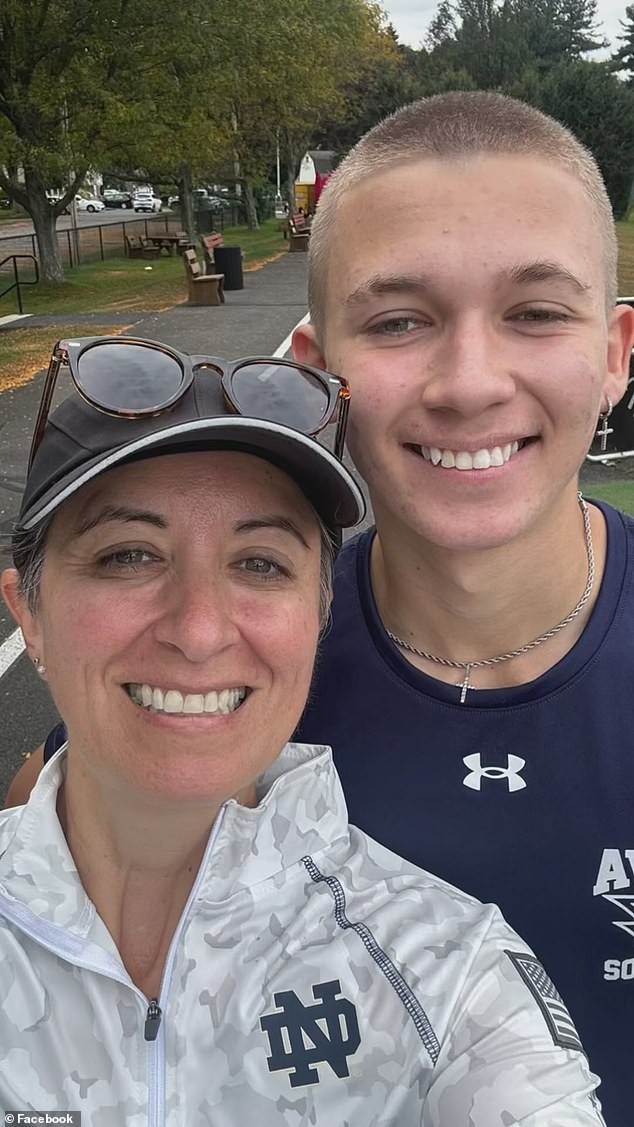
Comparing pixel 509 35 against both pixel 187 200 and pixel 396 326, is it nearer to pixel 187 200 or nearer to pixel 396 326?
pixel 187 200

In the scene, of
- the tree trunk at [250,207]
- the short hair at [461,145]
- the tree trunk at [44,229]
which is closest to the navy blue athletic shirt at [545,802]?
the short hair at [461,145]

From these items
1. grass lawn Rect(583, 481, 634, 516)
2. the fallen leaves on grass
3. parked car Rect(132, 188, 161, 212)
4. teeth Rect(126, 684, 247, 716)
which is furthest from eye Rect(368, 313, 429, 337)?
parked car Rect(132, 188, 161, 212)

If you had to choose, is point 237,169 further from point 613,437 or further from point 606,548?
point 606,548

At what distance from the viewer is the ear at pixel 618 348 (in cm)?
189

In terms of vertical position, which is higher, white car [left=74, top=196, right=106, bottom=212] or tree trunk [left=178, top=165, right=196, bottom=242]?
white car [left=74, top=196, right=106, bottom=212]

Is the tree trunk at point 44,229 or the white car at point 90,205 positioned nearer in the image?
the tree trunk at point 44,229

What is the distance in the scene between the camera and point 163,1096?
1500 mm

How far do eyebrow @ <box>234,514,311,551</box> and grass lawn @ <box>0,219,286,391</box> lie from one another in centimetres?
1093

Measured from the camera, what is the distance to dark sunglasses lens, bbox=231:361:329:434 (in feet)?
4.91

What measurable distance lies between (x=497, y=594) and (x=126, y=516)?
0.78 metres

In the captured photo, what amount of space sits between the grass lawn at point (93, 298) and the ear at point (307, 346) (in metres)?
10.4

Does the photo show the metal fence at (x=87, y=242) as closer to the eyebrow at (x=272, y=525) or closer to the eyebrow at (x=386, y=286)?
the eyebrow at (x=386, y=286)

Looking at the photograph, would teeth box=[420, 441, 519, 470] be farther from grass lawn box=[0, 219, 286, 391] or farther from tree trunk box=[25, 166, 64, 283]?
A: tree trunk box=[25, 166, 64, 283]

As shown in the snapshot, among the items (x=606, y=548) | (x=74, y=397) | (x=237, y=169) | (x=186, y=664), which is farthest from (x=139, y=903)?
(x=237, y=169)
